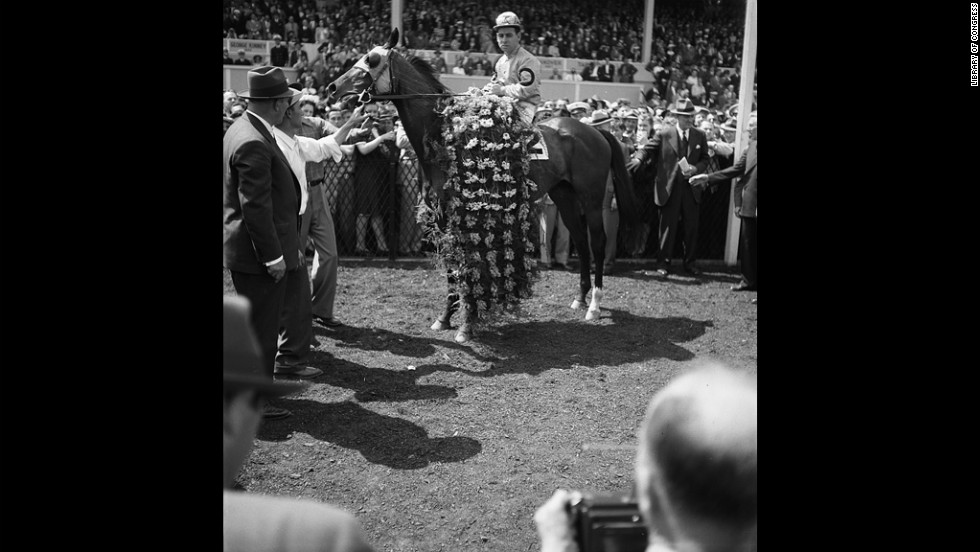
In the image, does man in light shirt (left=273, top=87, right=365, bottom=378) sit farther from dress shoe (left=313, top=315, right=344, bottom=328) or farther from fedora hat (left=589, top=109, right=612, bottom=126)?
fedora hat (left=589, top=109, right=612, bottom=126)

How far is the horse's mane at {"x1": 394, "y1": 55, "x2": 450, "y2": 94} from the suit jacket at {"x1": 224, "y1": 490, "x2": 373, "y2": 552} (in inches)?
219

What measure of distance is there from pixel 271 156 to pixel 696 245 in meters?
6.62

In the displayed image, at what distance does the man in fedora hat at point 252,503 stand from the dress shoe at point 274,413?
10.9 ft

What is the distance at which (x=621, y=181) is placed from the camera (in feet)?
27.1

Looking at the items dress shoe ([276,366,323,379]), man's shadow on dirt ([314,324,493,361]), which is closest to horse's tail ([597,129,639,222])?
man's shadow on dirt ([314,324,493,361])

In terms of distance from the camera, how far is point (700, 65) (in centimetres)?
2286

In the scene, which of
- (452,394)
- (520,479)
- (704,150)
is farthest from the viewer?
(704,150)

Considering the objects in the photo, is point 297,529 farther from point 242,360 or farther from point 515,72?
point 515,72

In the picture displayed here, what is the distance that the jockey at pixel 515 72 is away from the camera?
6.62 m

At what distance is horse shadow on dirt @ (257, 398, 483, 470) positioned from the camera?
162 inches

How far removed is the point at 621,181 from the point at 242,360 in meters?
7.24
